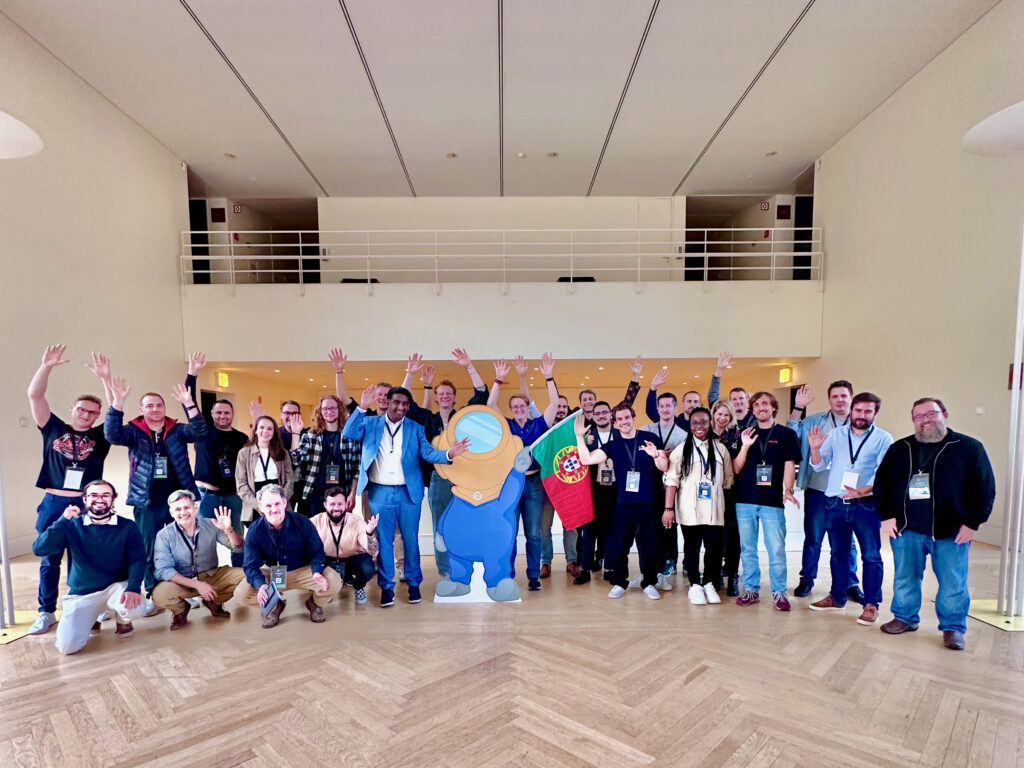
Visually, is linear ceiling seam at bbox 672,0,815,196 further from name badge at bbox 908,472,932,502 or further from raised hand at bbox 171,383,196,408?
raised hand at bbox 171,383,196,408

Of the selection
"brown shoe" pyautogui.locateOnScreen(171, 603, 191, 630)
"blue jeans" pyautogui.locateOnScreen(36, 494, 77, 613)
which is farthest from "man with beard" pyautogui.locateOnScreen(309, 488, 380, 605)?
"blue jeans" pyautogui.locateOnScreen(36, 494, 77, 613)

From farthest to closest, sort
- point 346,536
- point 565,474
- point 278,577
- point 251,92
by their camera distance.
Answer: point 251,92, point 565,474, point 346,536, point 278,577

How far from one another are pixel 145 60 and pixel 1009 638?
32.7 feet

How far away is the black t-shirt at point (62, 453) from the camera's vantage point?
12.1 ft

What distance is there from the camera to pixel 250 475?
399 centimetres

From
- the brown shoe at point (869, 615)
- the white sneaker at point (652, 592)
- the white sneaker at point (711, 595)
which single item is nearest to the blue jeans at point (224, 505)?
the white sneaker at point (652, 592)

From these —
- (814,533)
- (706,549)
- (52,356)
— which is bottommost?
(706,549)

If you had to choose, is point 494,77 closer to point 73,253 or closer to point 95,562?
point 73,253

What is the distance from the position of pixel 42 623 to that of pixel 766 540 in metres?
4.97

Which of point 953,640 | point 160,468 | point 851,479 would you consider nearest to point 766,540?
point 851,479

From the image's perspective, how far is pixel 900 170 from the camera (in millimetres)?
7215

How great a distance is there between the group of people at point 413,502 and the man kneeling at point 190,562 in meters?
0.01

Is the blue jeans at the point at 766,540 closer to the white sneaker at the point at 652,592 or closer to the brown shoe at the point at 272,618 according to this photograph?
the white sneaker at the point at 652,592

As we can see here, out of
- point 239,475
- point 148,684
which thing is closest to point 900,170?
point 239,475
